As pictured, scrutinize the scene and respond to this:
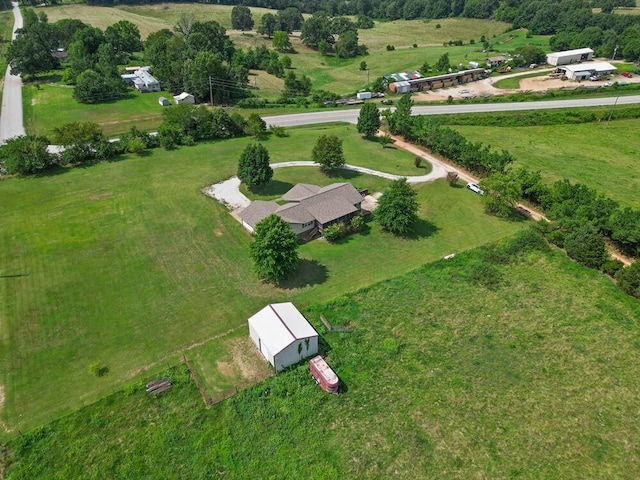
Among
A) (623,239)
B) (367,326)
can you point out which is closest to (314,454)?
(367,326)

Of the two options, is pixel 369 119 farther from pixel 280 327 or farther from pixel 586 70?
pixel 586 70

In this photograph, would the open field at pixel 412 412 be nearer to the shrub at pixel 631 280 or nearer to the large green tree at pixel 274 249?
the shrub at pixel 631 280

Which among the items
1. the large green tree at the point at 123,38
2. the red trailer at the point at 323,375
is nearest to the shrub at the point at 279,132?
the red trailer at the point at 323,375

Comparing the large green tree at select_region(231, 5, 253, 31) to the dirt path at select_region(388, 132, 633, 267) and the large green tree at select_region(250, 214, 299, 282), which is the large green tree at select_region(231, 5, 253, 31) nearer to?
the dirt path at select_region(388, 132, 633, 267)

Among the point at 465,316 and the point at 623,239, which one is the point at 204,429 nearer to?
the point at 465,316

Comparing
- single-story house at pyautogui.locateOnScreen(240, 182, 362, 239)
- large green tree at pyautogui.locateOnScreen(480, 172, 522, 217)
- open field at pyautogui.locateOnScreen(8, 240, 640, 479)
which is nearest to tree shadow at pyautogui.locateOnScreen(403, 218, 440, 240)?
single-story house at pyautogui.locateOnScreen(240, 182, 362, 239)

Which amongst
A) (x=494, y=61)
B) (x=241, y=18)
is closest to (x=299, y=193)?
(x=494, y=61)
